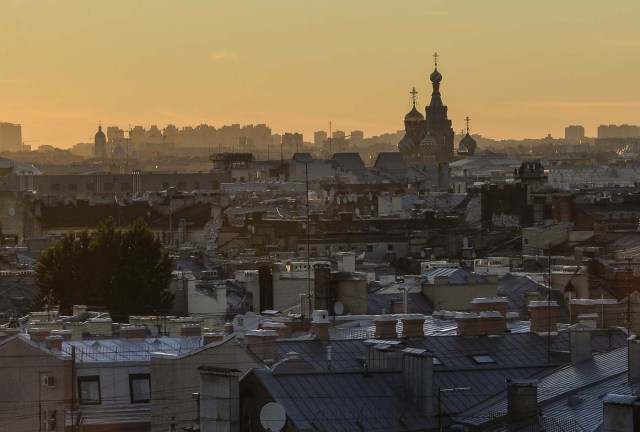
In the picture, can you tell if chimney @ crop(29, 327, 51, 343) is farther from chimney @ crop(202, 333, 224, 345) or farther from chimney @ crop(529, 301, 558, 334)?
chimney @ crop(529, 301, 558, 334)

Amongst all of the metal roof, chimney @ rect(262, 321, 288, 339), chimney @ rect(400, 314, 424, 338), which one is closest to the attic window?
chimney @ rect(400, 314, 424, 338)

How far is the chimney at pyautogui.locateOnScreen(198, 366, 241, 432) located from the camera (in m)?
28.1

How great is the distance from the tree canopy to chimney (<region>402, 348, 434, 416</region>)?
2630 cm

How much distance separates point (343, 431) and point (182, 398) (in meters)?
6.02

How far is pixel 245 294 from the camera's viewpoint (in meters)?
58.8

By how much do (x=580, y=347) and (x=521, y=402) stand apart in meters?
4.55

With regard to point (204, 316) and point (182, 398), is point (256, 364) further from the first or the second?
point (204, 316)

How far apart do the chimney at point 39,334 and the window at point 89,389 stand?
1.76m

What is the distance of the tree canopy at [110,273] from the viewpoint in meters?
58.9

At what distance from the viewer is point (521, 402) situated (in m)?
28.6

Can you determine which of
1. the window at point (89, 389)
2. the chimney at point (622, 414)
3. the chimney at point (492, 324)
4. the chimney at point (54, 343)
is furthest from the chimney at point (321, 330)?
the chimney at point (622, 414)

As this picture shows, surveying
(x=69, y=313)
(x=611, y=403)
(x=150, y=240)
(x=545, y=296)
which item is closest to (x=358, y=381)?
(x=611, y=403)

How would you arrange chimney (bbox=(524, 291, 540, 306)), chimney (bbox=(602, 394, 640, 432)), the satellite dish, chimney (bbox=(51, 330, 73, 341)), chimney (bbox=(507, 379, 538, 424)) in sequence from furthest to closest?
chimney (bbox=(524, 291, 540, 306)), chimney (bbox=(51, 330, 73, 341)), chimney (bbox=(507, 379, 538, 424)), the satellite dish, chimney (bbox=(602, 394, 640, 432))

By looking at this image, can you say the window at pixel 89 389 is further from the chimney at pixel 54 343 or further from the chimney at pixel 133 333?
the chimney at pixel 133 333
